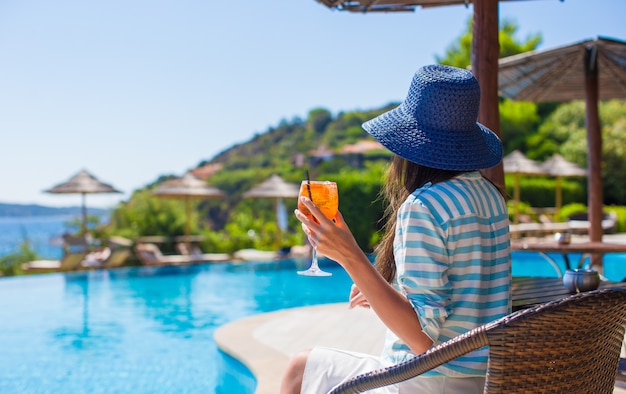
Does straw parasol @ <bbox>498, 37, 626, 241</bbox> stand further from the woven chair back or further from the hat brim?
the woven chair back

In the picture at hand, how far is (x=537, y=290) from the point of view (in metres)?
2.67

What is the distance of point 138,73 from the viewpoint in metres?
42.2

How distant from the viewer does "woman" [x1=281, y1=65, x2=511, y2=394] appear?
4.25 feet

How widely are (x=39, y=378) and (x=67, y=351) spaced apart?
101 centimetres

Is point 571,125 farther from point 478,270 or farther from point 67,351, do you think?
point 478,270

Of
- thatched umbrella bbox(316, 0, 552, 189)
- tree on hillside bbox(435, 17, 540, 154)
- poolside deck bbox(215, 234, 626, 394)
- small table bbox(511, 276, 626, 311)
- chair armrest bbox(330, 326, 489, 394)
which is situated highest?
tree on hillside bbox(435, 17, 540, 154)

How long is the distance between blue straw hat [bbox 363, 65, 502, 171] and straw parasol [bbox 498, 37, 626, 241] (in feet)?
16.3

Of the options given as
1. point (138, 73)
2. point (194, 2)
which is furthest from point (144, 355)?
point (138, 73)

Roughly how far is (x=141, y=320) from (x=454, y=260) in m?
7.14

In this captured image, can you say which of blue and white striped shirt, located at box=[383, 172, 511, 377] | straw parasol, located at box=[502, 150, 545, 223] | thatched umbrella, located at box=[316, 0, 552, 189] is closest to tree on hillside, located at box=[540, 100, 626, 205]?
straw parasol, located at box=[502, 150, 545, 223]

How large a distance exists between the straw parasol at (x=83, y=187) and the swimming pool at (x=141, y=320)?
2.29 m

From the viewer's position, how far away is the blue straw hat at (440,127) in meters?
1.42

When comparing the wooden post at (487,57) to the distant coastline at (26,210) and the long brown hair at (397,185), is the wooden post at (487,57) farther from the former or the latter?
the distant coastline at (26,210)

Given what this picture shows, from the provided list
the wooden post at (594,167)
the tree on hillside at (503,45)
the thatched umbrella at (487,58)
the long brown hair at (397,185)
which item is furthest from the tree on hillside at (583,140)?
the long brown hair at (397,185)
